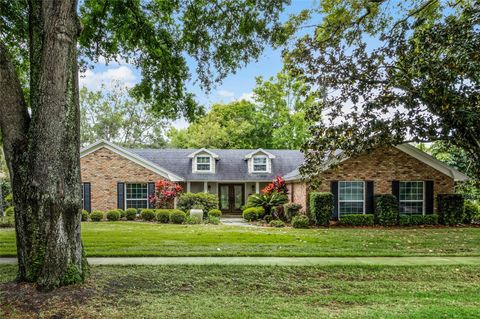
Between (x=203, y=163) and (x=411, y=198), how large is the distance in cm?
1305

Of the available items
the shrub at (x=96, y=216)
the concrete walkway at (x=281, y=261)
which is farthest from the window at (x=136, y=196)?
the concrete walkway at (x=281, y=261)

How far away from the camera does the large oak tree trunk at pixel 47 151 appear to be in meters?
5.11

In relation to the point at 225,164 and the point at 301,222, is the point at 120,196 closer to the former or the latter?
the point at 225,164

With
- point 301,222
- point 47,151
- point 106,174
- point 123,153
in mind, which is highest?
point 123,153

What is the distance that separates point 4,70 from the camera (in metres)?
5.42

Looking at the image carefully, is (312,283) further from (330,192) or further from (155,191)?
(155,191)

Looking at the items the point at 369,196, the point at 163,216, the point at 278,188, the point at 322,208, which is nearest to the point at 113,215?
the point at 163,216

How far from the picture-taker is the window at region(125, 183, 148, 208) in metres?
21.1

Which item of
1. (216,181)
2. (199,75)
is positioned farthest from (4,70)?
(216,181)

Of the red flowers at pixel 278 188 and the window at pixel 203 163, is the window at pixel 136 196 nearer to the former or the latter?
the window at pixel 203 163

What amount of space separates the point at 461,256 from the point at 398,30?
5722 mm

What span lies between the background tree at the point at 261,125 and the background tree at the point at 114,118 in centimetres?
530

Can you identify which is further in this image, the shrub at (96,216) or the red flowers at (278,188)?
the red flowers at (278,188)

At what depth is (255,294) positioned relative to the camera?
5570 millimetres
